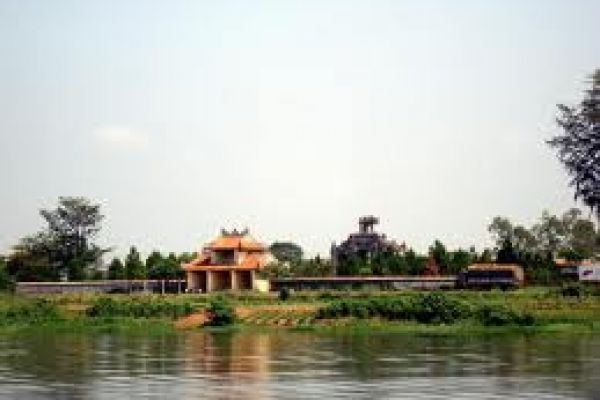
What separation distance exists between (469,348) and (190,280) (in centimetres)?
4940

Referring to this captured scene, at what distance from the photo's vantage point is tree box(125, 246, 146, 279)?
93.2m

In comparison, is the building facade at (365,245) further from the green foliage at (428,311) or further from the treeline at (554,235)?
the green foliage at (428,311)

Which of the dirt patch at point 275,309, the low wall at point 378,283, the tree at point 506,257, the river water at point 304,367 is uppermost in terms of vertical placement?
the tree at point 506,257

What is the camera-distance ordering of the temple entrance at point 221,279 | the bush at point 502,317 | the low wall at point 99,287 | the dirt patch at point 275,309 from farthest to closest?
the temple entrance at point 221,279 → the low wall at point 99,287 → the dirt patch at point 275,309 → the bush at point 502,317

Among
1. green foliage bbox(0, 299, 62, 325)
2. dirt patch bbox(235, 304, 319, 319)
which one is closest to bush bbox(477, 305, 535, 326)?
dirt patch bbox(235, 304, 319, 319)

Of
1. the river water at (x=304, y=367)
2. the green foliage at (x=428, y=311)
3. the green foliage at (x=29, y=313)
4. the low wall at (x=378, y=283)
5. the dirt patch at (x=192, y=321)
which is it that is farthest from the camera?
the low wall at (x=378, y=283)

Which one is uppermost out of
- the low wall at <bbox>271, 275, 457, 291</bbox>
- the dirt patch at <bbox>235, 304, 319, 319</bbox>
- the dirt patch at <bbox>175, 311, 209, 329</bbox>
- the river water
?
the low wall at <bbox>271, 275, 457, 291</bbox>

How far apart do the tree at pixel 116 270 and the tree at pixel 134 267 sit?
423 millimetres

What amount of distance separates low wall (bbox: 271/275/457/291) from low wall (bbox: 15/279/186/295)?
12.4 meters

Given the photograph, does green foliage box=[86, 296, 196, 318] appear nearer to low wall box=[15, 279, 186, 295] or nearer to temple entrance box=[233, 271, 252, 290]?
low wall box=[15, 279, 186, 295]

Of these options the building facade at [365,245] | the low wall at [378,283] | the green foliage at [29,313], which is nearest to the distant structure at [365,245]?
the building facade at [365,245]

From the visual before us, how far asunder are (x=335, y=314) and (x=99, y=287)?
105ft

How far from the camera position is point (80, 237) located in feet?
369

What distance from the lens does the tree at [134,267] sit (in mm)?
93250
